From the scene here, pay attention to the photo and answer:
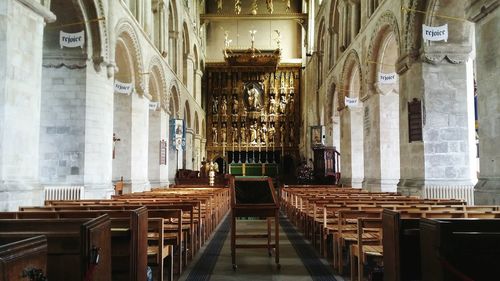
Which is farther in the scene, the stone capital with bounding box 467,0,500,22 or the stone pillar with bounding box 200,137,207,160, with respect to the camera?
the stone pillar with bounding box 200,137,207,160

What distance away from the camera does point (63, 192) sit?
10.5m

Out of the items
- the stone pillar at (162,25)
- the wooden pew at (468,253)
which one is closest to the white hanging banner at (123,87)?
the stone pillar at (162,25)

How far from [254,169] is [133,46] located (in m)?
17.1

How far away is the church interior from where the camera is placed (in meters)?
3.50

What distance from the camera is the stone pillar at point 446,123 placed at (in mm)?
10148

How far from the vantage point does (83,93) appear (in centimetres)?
1089

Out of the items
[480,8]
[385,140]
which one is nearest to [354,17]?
[385,140]

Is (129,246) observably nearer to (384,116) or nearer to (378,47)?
(384,116)

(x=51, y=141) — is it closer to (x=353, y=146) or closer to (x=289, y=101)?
(x=353, y=146)

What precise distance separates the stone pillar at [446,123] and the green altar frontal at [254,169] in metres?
20.1

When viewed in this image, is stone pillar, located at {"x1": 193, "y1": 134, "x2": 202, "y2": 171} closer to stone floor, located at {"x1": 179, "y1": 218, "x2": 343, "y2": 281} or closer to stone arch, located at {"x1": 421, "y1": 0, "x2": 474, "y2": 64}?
stone arch, located at {"x1": 421, "y1": 0, "x2": 474, "y2": 64}

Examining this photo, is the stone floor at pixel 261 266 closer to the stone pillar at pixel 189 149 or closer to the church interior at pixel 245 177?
the church interior at pixel 245 177

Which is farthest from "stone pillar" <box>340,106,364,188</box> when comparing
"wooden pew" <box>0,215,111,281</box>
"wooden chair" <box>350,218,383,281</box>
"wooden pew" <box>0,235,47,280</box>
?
"wooden pew" <box>0,235,47,280</box>

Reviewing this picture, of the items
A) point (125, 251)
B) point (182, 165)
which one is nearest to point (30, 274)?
point (125, 251)
